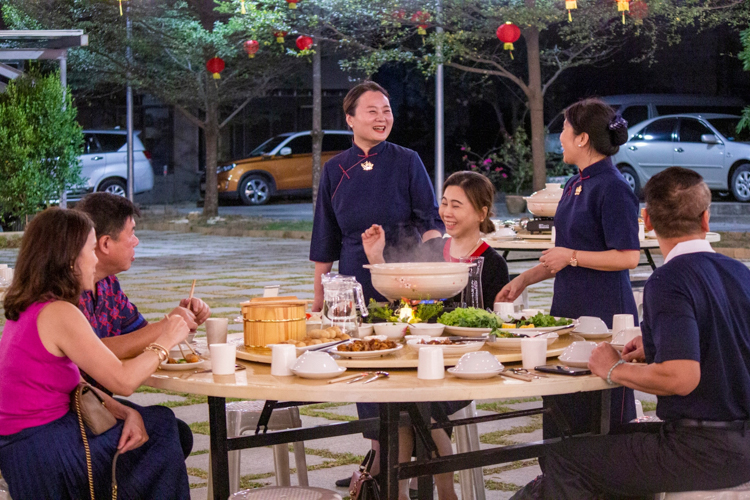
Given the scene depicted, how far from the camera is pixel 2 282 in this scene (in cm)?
518

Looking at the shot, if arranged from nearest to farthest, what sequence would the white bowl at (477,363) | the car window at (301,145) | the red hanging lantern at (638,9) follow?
the white bowl at (477,363) < the red hanging lantern at (638,9) < the car window at (301,145)

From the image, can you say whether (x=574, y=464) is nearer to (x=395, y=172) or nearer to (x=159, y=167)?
(x=395, y=172)

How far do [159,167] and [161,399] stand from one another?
21223 millimetres

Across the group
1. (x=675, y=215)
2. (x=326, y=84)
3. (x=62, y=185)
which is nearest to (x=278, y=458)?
(x=675, y=215)

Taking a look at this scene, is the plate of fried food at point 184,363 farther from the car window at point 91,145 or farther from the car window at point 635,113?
the car window at point 91,145

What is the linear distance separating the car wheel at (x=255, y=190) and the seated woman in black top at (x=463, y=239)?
17.9 metres

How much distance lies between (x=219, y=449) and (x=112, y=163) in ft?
62.7

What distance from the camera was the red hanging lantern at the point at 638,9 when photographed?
13797 millimetres

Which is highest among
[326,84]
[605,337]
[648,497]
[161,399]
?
[326,84]

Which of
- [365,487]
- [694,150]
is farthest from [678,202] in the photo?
[694,150]

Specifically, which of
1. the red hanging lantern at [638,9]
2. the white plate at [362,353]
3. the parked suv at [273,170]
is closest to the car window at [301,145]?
the parked suv at [273,170]

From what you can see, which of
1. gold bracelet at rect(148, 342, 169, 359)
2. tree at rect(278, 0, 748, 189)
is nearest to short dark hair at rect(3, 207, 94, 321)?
gold bracelet at rect(148, 342, 169, 359)

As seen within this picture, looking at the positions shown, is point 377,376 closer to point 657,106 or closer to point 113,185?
point 657,106

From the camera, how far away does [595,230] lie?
374cm
